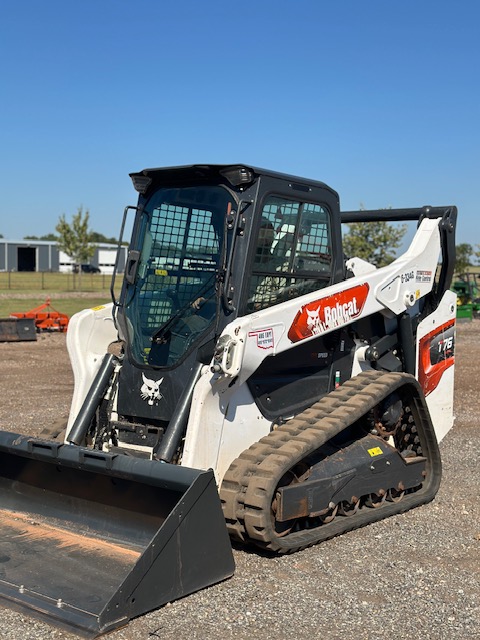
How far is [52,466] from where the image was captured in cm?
621

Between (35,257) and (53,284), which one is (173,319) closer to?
(53,284)

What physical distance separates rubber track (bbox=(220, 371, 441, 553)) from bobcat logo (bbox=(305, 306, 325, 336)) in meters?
0.58

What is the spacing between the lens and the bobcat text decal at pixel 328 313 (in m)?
6.45

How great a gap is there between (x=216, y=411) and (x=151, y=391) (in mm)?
620

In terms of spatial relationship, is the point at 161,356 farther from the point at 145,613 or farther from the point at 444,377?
the point at 444,377

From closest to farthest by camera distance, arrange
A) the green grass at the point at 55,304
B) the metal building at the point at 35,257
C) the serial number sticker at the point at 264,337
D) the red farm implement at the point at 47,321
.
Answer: the serial number sticker at the point at 264,337
the red farm implement at the point at 47,321
the green grass at the point at 55,304
the metal building at the point at 35,257

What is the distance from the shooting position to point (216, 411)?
6016 mm

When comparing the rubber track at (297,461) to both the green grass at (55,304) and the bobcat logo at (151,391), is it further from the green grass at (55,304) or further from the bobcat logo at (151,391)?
the green grass at (55,304)

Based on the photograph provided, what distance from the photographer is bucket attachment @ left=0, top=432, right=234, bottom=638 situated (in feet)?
15.7

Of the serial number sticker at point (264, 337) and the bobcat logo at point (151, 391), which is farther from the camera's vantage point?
the bobcat logo at point (151, 391)

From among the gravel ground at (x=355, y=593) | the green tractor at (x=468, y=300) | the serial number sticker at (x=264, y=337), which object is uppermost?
the serial number sticker at (x=264, y=337)

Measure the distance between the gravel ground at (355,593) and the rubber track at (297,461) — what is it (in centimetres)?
12

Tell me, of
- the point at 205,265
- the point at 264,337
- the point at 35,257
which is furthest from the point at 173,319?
the point at 35,257

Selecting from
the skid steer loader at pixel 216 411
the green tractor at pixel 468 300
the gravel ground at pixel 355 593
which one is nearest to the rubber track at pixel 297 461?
the skid steer loader at pixel 216 411
